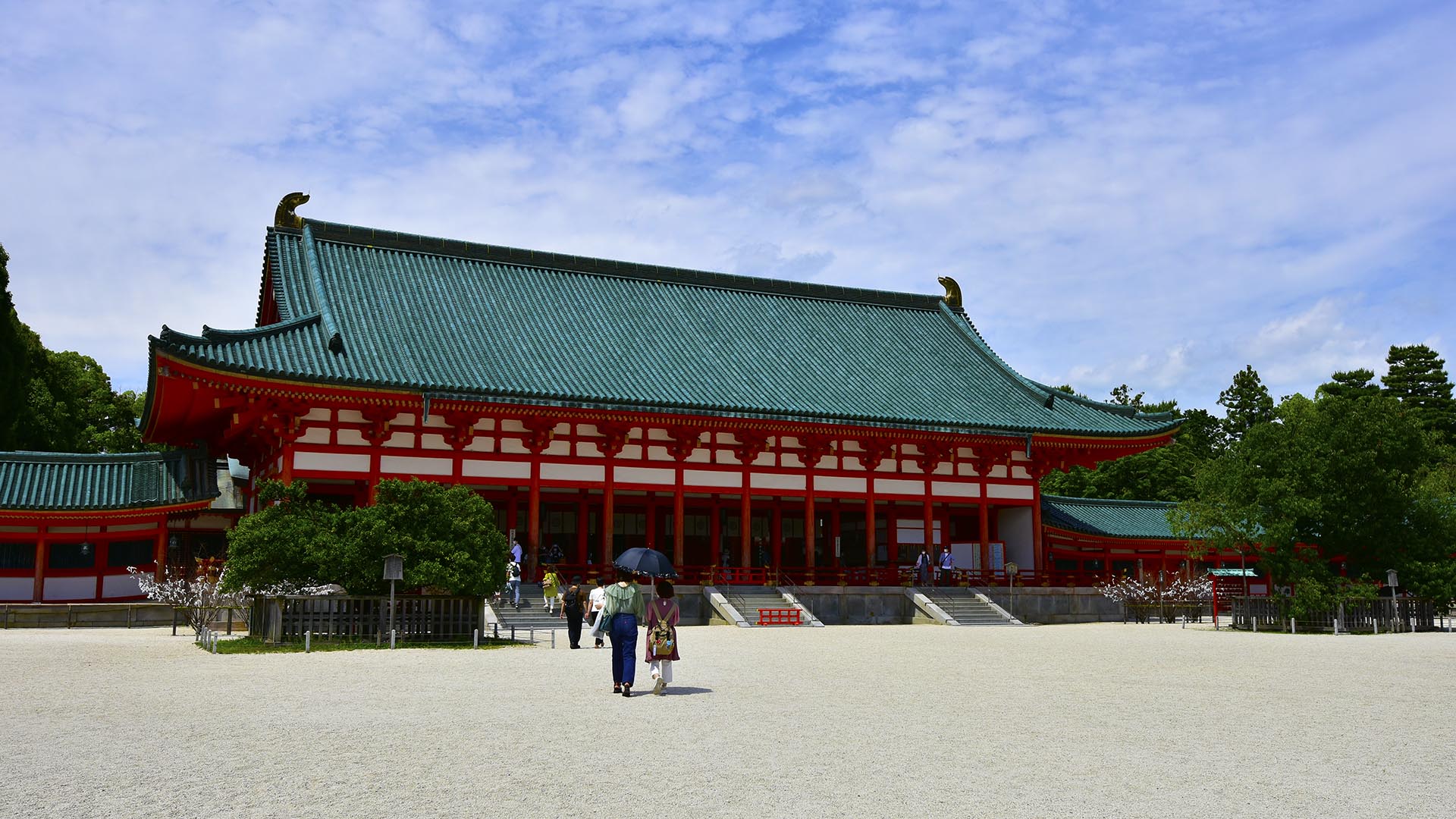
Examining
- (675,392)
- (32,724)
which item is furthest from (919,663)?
(675,392)

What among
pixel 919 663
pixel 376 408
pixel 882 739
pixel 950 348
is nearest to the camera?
A: pixel 882 739

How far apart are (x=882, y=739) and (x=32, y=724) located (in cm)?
719

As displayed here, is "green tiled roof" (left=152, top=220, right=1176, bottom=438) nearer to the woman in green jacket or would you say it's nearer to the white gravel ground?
the white gravel ground

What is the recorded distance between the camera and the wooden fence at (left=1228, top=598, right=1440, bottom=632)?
23781mm

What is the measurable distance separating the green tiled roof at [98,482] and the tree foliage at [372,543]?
9286mm

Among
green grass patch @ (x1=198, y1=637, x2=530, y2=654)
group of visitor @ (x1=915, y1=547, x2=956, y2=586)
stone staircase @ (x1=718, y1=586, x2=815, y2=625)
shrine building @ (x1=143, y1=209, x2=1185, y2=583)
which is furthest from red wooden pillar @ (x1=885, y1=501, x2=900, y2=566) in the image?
green grass patch @ (x1=198, y1=637, x2=530, y2=654)

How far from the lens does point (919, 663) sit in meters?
16.0

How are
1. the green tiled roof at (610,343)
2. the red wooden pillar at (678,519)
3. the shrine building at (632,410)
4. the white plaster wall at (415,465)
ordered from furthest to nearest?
the red wooden pillar at (678,519) < the green tiled roof at (610,343) < the white plaster wall at (415,465) < the shrine building at (632,410)

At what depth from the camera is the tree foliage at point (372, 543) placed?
17.8m

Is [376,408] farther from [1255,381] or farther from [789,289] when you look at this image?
[1255,381]

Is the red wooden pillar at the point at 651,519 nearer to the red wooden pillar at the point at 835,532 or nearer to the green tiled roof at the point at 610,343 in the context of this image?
the green tiled roof at the point at 610,343

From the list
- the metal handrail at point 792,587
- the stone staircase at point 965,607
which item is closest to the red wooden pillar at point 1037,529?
the stone staircase at point 965,607

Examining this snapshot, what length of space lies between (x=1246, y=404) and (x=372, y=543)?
2033 inches

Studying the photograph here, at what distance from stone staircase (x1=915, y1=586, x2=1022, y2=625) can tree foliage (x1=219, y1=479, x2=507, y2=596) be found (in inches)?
499
